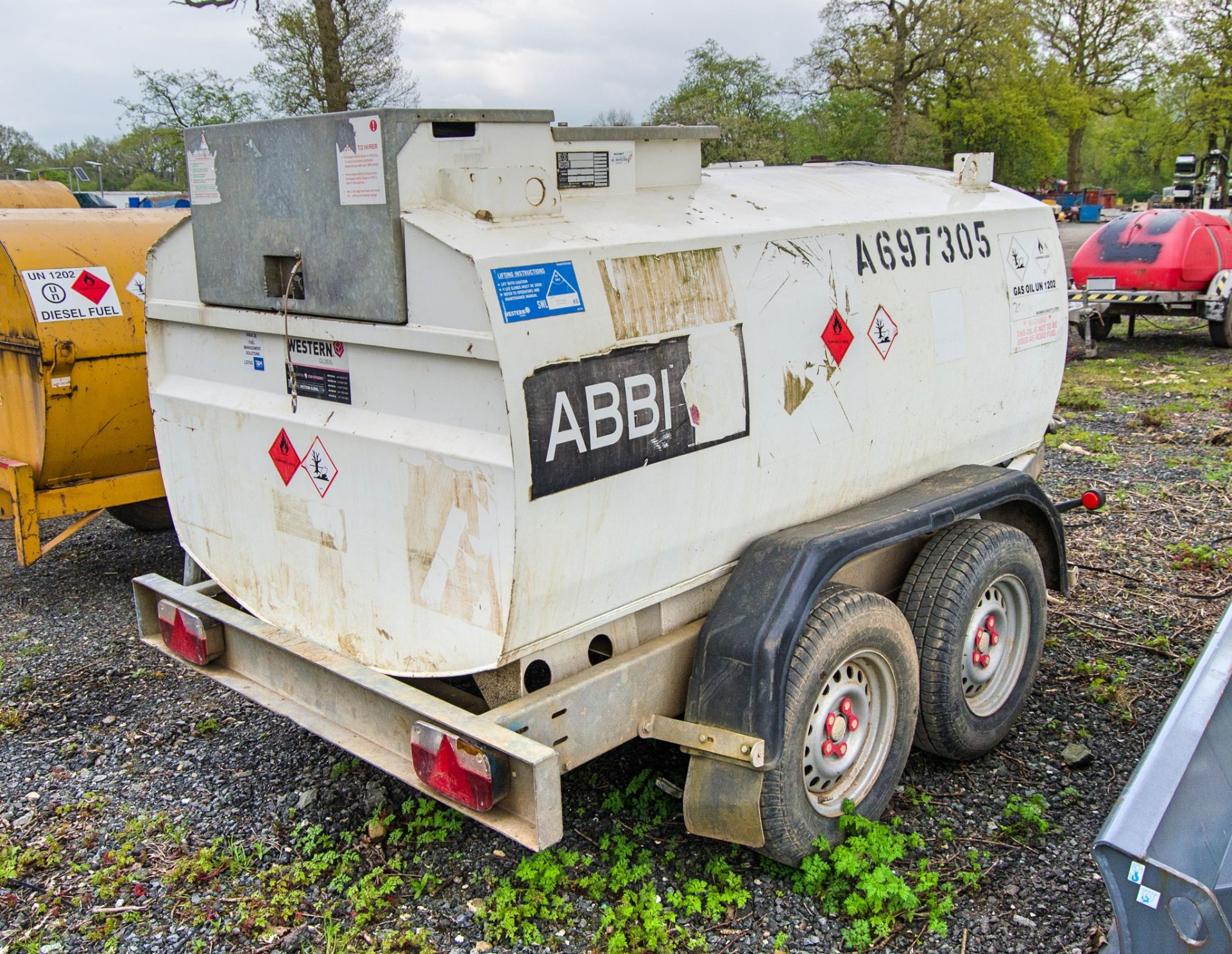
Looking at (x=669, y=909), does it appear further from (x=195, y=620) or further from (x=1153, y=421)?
(x=1153, y=421)

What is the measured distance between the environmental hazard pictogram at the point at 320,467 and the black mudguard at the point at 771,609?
3.88 ft

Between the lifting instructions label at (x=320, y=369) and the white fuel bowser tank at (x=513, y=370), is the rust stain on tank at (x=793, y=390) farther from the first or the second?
the lifting instructions label at (x=320, y=369)

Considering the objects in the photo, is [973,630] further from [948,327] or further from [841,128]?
[841,128]

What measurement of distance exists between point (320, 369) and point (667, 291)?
103 cm

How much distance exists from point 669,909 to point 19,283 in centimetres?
434

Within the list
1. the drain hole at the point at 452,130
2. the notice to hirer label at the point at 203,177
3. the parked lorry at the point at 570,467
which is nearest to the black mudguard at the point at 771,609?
the parked lorry at the point at 570,467

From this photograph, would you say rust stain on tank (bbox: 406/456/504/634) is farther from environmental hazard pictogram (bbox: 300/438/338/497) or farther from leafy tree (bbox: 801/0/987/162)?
leafy tree (bbox: 801/0/987/162)

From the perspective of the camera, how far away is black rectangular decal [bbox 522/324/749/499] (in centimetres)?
257

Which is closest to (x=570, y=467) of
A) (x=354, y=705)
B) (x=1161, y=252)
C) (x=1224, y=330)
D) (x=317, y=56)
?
(x=354, y=705)

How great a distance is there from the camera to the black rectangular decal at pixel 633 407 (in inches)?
101

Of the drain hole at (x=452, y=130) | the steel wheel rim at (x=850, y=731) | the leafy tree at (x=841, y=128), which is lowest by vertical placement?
the steel wheel rim at (x=850, y=731)

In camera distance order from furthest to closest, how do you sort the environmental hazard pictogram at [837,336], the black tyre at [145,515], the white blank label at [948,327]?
the black tyre at [145,515]
the white blank label at [948,327]
the environmental hazard pictogram at [837,336]

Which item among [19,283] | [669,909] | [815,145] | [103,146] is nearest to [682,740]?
[669,909]

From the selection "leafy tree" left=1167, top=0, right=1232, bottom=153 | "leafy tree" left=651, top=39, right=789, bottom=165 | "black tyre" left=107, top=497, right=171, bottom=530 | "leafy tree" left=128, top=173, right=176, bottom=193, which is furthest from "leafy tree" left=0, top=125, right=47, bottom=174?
"leafy tree" left=1167, top=0, right=1232, bottom=153
